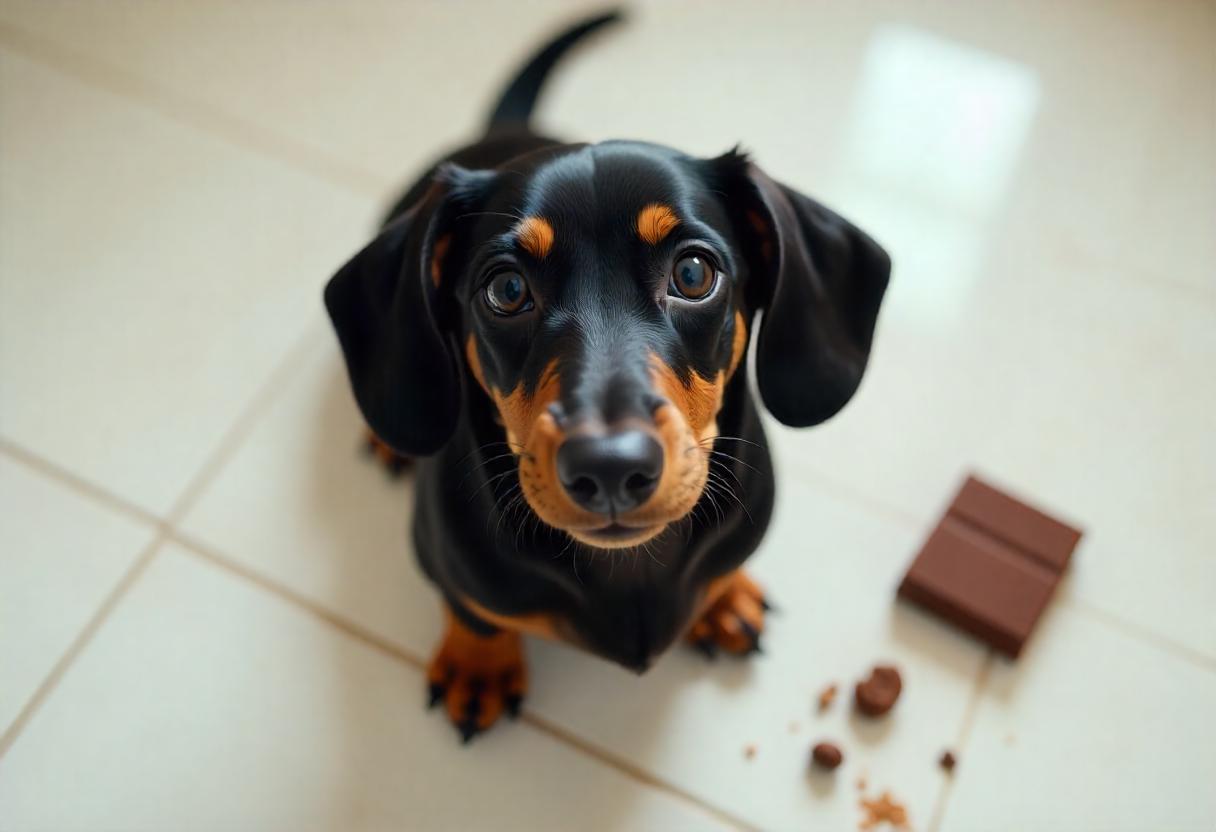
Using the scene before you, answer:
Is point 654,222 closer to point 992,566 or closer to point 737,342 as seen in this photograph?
point 737,342

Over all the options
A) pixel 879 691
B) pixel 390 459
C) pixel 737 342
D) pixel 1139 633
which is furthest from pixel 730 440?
pixel 1139 633

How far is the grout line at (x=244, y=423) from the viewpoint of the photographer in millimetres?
1927

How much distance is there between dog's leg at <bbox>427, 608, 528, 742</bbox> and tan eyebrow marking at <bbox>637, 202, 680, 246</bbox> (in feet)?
2.35

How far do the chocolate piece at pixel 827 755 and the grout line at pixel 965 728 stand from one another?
168 mm

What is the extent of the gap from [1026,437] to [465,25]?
167 cm

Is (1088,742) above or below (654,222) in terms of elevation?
below

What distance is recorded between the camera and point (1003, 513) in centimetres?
180

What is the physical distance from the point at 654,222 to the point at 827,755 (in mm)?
908

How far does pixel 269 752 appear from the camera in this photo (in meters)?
1.67

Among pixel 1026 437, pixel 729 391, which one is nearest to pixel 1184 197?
pixel 1026 437

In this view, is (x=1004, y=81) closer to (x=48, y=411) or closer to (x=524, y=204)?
(x=524, y=204)

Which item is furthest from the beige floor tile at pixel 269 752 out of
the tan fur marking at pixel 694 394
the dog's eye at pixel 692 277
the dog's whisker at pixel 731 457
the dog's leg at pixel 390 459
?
the dog's eye at pixel 692 277

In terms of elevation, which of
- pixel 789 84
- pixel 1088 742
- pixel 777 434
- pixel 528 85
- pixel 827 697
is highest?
pixel 789 84

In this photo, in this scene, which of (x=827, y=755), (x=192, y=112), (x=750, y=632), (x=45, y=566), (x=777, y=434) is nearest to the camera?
(x=827, y=755)
